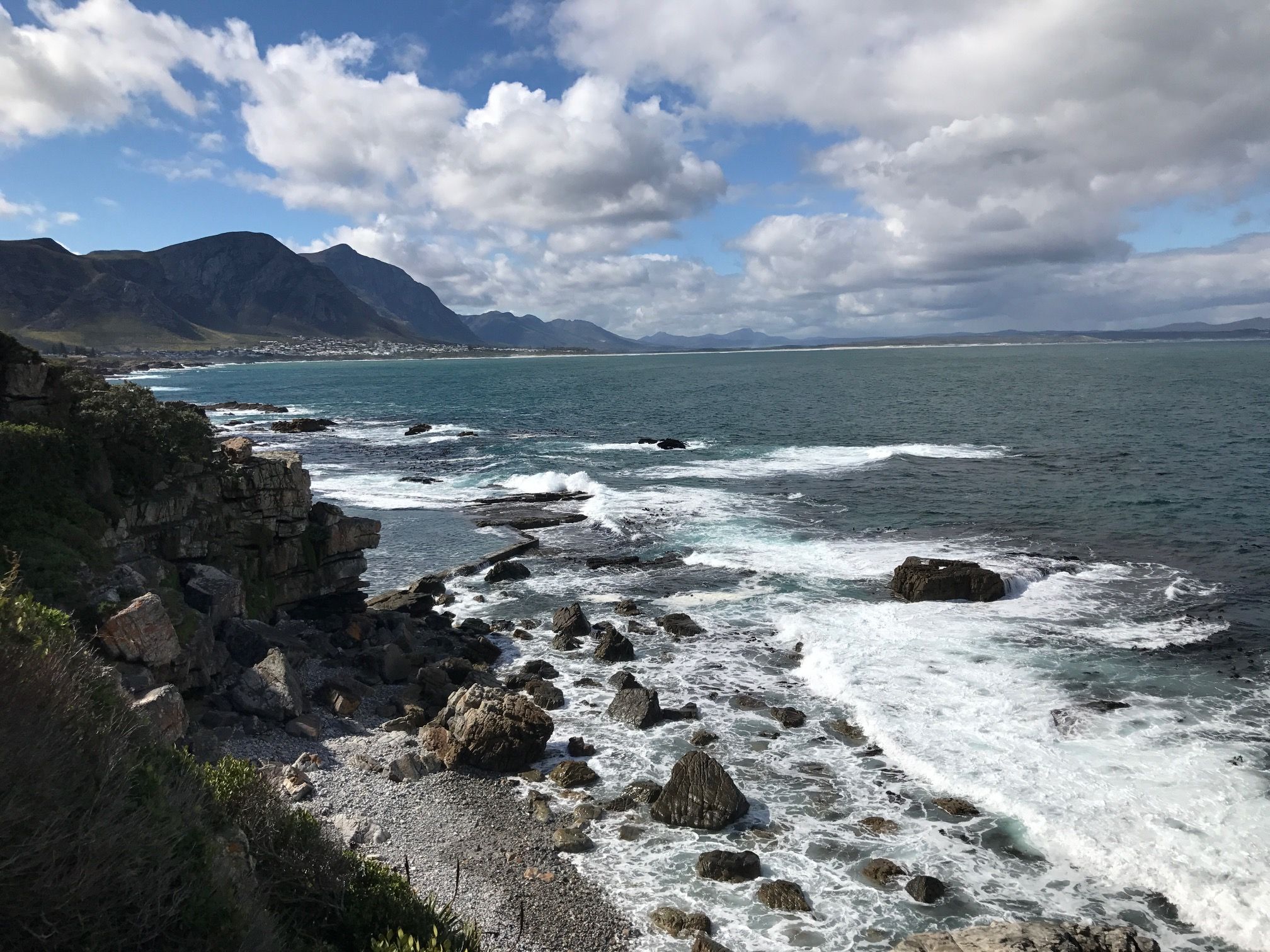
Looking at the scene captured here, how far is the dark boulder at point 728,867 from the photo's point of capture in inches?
538

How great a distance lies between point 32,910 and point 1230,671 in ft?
86.7

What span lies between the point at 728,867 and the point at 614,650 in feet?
34.5

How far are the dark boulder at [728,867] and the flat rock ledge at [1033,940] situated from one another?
2864mm

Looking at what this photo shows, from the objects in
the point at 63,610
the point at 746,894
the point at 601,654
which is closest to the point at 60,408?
the point at 63,610

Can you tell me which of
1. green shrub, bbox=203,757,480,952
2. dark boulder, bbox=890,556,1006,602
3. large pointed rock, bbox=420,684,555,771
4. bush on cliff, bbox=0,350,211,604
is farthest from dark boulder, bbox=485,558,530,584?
green shrub, bbox=203,757,480,952

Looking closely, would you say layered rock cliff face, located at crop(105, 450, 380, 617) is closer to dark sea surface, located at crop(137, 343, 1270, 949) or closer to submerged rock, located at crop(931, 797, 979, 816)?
dark sea surface, located at crop(137, 343, 1270, 949)

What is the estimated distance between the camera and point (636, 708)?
1978cm

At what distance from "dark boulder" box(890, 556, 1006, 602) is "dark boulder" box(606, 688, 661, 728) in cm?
1228

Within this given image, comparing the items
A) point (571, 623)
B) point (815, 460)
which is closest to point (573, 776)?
point (571, 623)

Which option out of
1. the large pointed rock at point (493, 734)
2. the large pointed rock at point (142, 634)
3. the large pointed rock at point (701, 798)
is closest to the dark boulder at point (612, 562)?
the large pointed rock at point (493, 734)

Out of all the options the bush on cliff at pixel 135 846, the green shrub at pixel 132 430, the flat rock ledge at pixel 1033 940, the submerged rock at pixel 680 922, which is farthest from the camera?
the green shrub at pixel 132 430

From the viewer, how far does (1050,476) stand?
48.2 m

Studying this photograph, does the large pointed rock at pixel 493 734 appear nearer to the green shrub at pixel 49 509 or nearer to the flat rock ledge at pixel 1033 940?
the green shrub at pixel 49 509

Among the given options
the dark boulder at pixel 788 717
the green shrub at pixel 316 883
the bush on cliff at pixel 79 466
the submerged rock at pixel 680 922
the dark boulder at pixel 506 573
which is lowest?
the dark boulder at pixel 788 717
